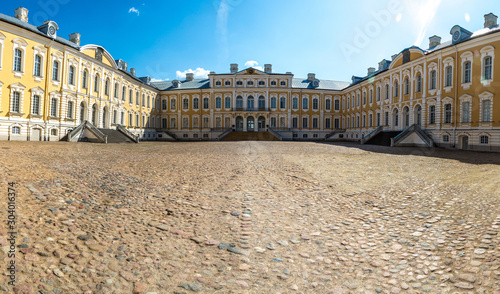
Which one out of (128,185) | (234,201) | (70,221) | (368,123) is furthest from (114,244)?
(368,123)

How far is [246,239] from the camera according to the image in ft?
11.4

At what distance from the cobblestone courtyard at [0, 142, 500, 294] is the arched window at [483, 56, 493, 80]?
2307cm

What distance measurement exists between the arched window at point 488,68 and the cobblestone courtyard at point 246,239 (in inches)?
908

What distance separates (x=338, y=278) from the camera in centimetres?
267

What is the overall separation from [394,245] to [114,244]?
3470 millimetres

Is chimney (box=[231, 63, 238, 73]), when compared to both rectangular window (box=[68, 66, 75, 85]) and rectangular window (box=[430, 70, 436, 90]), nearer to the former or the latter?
rectangular window (box=[68, 66, 75, 85])

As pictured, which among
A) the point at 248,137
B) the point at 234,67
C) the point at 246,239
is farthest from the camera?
the point at 234,67

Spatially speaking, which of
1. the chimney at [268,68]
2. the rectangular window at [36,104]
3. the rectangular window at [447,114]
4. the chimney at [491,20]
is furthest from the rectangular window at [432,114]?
the rectangular window at [36,104]

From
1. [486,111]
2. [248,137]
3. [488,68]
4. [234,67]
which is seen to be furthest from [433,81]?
[234,67]

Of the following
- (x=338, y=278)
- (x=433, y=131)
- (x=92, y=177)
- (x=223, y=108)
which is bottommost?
(x=338, y=278)

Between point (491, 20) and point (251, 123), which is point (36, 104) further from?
point (491, 20)

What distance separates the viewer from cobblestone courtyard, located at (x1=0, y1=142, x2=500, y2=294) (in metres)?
2.54

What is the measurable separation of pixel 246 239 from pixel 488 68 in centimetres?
2895

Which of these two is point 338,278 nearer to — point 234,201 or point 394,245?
point 394,245
